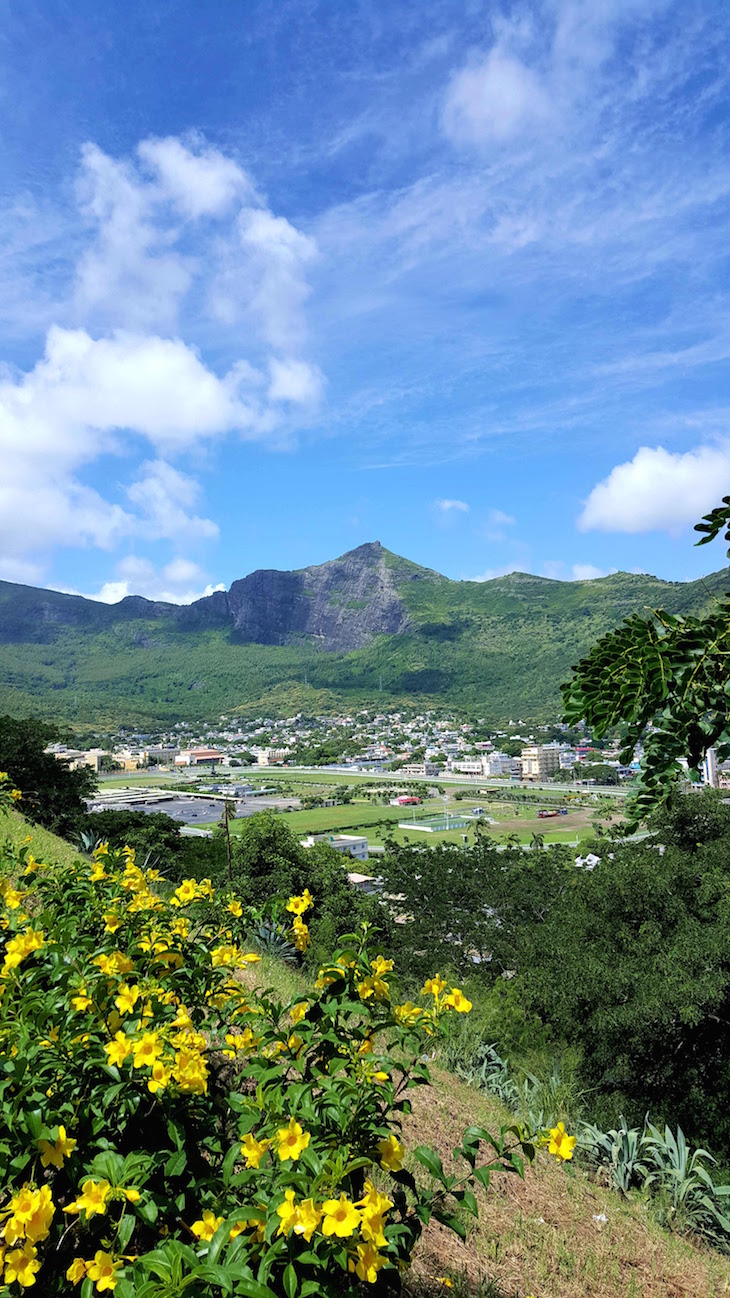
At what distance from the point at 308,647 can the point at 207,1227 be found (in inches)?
7509

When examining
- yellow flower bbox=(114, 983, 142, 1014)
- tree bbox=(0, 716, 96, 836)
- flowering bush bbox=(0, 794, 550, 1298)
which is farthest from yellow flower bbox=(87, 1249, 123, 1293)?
tree bbox=(0, 716, 96, 836)

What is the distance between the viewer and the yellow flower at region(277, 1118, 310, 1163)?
52.1 inches

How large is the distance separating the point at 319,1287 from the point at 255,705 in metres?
146

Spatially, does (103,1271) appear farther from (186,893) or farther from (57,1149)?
(186,893)

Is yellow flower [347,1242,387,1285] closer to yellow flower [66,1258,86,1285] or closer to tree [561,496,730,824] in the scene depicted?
yellow flower [66,1258,86,1285]

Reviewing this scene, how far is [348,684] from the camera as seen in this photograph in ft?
524

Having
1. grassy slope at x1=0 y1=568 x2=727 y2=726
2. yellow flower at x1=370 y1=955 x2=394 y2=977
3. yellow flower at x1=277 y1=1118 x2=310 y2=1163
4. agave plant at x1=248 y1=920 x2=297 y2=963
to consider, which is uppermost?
grassy slope at x1=0 y1=568 x2=727 y2=726

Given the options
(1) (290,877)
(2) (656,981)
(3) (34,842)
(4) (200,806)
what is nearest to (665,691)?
(3) (34,842)

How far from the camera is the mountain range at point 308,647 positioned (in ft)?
429

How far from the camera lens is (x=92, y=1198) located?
130 centimetres

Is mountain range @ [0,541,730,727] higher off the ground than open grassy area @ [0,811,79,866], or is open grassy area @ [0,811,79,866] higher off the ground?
mountain range @ [0,541,730,727]

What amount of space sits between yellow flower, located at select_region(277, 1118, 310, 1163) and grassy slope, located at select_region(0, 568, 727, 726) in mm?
113694

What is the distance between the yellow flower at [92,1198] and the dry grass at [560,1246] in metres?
1.42

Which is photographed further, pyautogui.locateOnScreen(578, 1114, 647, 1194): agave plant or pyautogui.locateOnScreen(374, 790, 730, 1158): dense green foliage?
pyautogui.locateOnScreen(374, 790, 730, 1158): dense green foliage
